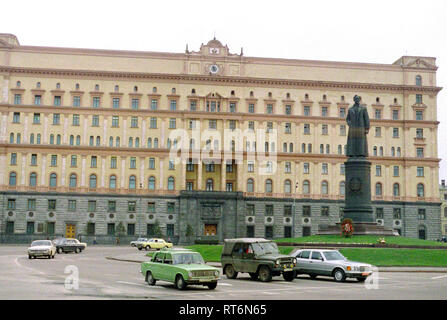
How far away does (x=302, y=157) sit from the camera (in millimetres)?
93375

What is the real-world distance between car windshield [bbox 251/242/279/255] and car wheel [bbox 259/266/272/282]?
837 millimetres

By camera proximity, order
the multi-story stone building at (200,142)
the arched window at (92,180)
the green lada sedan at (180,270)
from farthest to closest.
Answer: the arched window at (92,180)
the multi-story stone building at (200,142)
the green lada sedan at (180,270)

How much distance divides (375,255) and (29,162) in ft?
208

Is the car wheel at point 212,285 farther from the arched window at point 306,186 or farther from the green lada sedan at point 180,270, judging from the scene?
the arched window at point 306,186

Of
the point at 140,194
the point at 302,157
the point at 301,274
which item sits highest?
the point at 302,157

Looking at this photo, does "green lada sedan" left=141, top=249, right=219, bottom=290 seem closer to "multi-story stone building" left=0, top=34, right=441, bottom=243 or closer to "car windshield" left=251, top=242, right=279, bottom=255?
"car windshield" left=251, top=242, right=279, bottom=255

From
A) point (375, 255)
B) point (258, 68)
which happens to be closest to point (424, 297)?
point (375, 255)

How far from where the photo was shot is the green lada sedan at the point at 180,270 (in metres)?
23.1

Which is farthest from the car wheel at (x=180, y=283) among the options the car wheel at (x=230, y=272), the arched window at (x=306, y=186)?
the arched window at (x=306, y=186)

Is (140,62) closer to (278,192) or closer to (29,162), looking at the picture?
(29,162)

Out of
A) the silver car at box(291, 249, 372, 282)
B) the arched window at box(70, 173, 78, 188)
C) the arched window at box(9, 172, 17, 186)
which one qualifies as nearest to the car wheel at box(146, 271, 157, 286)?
the silver car at box(291, 249, 372, 282)

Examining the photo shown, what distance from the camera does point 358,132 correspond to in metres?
52.3

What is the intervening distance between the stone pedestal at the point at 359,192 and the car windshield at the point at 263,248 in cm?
2318

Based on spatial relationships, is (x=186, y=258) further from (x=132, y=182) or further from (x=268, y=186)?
(x=268, y=186)
